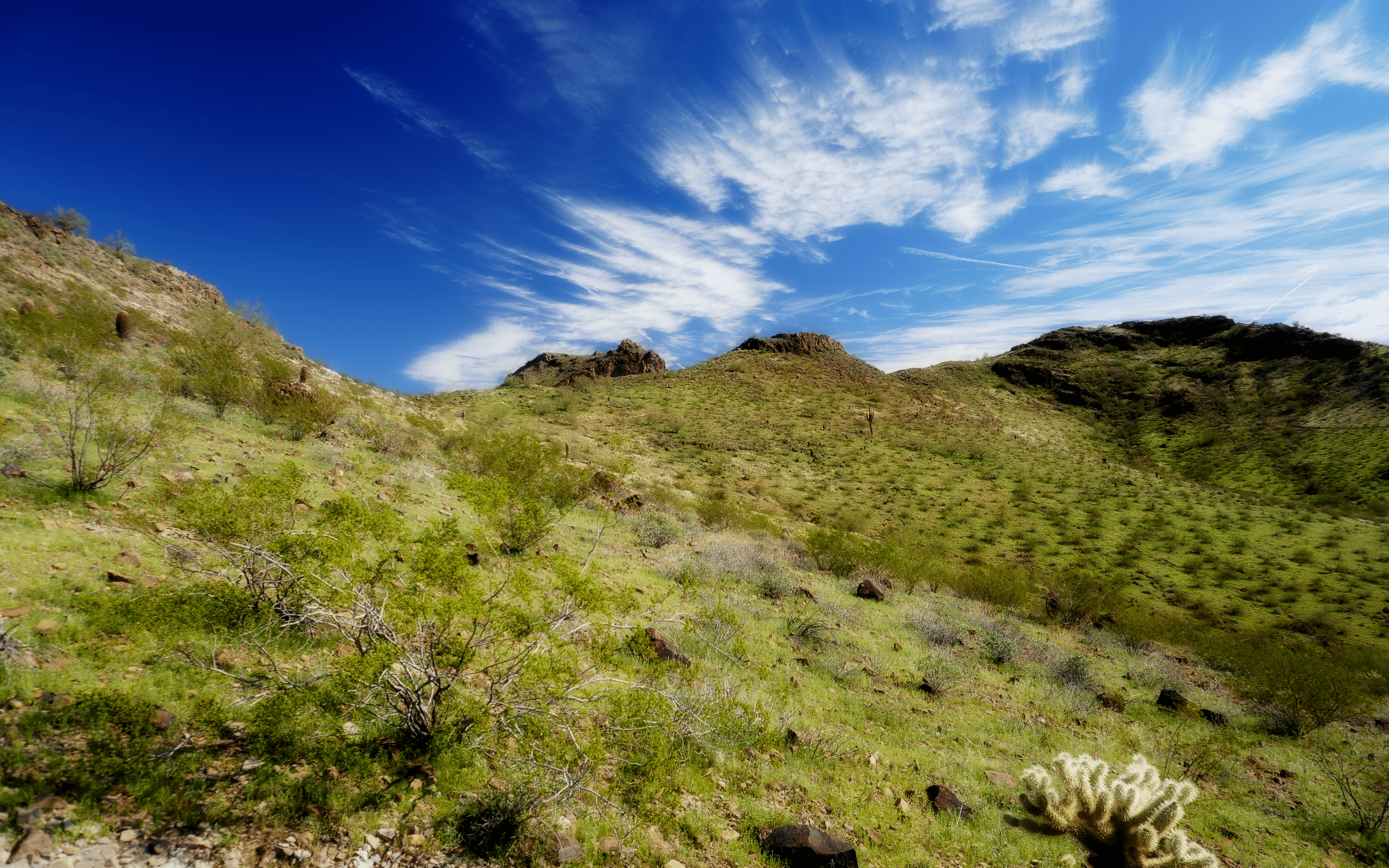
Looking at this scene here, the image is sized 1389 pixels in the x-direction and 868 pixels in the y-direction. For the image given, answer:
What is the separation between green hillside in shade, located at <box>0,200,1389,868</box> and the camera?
13.0 ft

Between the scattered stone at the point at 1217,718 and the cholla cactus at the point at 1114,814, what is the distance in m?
7.55

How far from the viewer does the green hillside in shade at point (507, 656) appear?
3.98 metres

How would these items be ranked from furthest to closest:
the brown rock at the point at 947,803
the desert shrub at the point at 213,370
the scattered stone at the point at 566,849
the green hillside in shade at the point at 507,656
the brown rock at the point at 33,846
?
the desert shrub at the point at 213,370, the brown rock at the point at 947,803, the scattered stone at the point at 566,849, the green hillside in shade at the point at 507,656, the brown rock at the point at 33,846

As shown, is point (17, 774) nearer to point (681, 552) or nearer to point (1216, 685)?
point (681, 552)

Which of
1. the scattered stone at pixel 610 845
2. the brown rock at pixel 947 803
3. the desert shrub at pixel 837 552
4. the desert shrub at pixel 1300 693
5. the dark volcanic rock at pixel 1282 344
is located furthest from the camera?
the dark volcanic rock at pixel 1282 344

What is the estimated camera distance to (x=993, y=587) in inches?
693

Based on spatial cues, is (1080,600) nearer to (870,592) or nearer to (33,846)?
(870,592)

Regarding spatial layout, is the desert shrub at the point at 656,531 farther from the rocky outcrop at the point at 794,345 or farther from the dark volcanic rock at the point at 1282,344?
the dark volcanic rock at the point at 1282,344

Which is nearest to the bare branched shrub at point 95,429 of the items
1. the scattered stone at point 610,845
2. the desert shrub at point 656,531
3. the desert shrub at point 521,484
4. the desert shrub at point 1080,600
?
the desert shrub at point 521,484

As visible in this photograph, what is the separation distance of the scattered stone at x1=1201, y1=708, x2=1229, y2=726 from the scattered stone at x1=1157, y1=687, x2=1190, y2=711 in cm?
32

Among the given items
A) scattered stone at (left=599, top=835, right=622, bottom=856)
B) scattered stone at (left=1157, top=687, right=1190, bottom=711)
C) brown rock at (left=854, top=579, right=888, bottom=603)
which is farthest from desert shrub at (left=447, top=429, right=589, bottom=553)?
scattered stone at (left=1157, top=687, right=1190, bottom=711)

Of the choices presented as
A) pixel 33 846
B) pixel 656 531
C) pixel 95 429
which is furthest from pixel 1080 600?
pixel 95 429

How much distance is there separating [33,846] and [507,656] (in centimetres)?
307

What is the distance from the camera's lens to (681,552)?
46.7 ft
